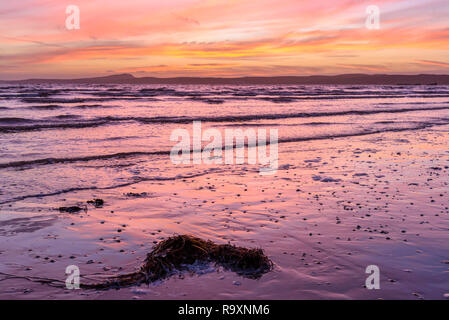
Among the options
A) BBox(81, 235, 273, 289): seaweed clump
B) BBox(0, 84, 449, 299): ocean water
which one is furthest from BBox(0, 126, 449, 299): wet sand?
BBox(81, 235, 273, 289): seaweed clump

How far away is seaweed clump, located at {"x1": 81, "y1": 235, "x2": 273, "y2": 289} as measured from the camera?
14.8ft

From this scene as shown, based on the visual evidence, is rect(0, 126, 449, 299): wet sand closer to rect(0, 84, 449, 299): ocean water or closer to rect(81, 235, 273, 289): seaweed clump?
rect(0, 84, 449, 299): ocean water

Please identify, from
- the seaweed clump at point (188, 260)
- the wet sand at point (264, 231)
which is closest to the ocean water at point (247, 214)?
the wet sand at point (264, 231)

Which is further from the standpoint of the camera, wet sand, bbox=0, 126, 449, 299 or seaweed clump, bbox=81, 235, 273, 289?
seaweed clump, bbox=81, 235, 273, 289

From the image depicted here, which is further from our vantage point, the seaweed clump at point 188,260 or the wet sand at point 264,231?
the seaweed clump at point 188,260

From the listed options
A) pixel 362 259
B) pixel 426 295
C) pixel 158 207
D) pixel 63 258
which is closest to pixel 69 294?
pixel 63 258

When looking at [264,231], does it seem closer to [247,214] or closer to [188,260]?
[247,214]

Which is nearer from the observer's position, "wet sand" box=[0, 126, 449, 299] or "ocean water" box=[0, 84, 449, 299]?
"wet sand" box=[0, 126, 449, 299]

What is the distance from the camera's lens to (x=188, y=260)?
4941 mm

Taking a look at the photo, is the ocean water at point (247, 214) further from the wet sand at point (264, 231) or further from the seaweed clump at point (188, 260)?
the seaweed clump at point (188, 260)

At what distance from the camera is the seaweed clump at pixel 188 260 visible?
4504 millimetres

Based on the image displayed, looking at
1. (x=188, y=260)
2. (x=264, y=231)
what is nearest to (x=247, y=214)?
(x=264, y=231)
